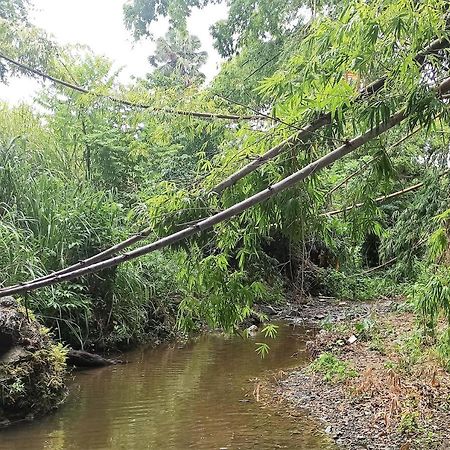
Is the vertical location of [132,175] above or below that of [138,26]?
below

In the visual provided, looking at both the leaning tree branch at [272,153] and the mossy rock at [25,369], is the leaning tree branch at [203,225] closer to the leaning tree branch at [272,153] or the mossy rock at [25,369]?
the leaning tree branch at [272,153]

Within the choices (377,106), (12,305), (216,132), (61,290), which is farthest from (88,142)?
(377,106)

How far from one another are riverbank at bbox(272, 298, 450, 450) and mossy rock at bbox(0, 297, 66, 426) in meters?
2.43

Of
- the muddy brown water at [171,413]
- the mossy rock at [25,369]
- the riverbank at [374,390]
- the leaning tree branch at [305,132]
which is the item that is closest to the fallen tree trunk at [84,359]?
→ the muddy brown water at [171,413]

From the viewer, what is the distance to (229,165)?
320 centimetres

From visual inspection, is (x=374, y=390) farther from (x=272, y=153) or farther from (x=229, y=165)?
(x=272, y=153)

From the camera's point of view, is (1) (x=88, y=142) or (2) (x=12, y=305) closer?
(2) (x=12, y=305)

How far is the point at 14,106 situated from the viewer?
11578mm

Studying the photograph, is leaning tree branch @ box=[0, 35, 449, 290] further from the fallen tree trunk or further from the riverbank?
the fallen tree trunk

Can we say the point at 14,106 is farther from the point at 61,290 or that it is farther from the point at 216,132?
the point at 216,132

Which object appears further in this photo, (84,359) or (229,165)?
(84,359)

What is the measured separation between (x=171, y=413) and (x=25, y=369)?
5.10ft

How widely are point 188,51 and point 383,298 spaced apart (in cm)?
1640

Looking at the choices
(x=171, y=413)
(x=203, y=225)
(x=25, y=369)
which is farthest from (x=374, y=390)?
(x=203, y=225)
